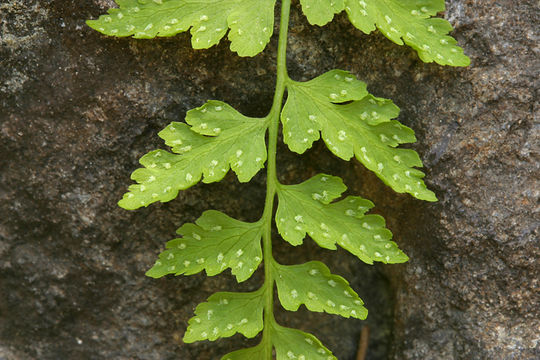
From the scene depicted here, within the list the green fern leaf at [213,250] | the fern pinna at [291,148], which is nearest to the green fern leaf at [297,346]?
the fern pinna at [291,148]

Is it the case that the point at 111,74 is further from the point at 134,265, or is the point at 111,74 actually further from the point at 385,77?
the point at 385,77

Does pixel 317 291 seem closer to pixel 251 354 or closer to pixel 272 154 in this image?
pixel 251 354

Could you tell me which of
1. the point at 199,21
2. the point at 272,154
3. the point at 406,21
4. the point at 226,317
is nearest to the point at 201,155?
the point at 272,154

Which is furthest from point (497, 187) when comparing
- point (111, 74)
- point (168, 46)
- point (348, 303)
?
point (111, 74)

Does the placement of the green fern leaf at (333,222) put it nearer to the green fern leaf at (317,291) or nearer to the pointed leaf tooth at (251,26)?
the green fern leaf at (317,291)

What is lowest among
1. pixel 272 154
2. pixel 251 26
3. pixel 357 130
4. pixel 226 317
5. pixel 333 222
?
pixel 226 317

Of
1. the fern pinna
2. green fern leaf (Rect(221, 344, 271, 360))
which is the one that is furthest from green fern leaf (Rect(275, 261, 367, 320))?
green fern leaf (Rect(221, 344, 271, 360))
